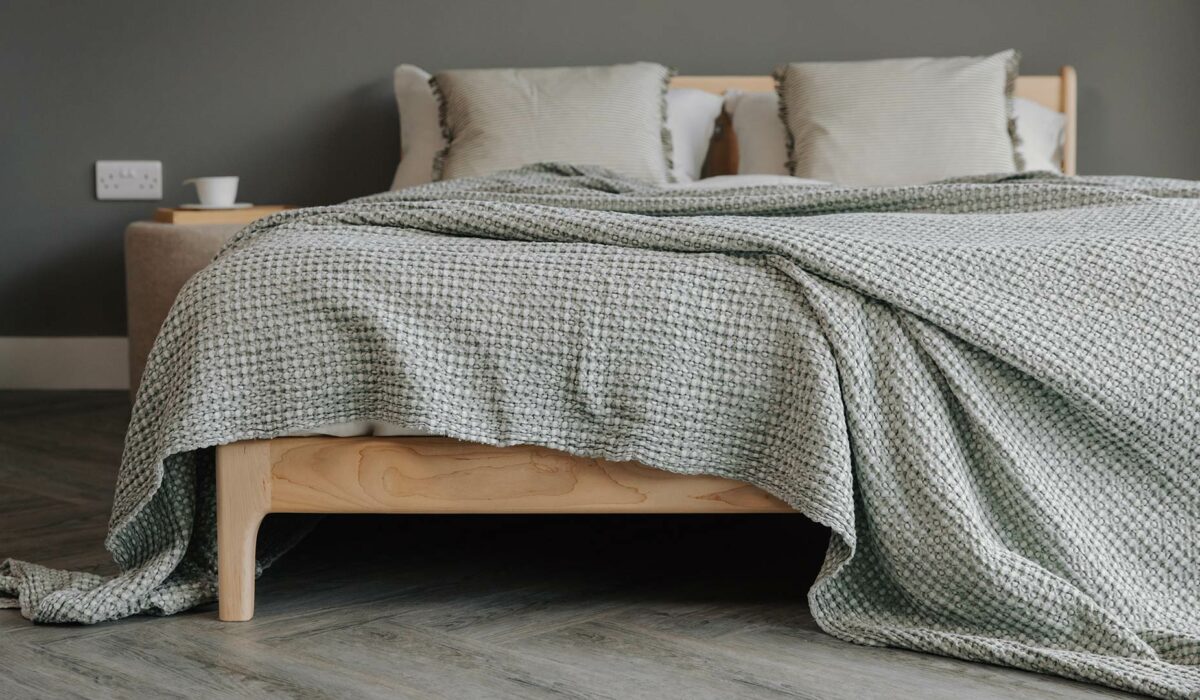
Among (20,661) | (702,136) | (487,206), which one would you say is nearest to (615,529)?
(487,206)

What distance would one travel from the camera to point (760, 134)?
330 centimetres

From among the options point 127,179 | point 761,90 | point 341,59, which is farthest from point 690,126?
point 127,179

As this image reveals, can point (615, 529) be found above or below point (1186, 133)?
below

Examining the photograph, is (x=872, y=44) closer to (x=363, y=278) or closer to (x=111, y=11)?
(x=111, y=11)

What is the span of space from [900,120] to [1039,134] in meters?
0.41

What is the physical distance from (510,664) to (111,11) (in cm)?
282

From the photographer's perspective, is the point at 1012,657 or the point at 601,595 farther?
the point at 601,595

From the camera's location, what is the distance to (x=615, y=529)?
7.04 ft

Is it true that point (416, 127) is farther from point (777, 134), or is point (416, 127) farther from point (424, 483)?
point (424, 483)

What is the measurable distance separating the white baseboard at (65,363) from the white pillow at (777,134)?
6.06 feet

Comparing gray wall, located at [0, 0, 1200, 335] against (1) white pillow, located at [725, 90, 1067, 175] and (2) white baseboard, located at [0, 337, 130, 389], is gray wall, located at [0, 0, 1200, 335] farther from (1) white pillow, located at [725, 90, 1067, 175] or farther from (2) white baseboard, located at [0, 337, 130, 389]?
(1) white pillow, located at [725, 90, 1067, 175]

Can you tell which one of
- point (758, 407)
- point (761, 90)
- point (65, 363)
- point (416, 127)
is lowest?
point (65, 363)

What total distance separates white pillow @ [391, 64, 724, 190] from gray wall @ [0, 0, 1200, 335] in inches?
10.5

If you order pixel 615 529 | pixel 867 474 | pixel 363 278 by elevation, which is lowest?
pixel 615 529
